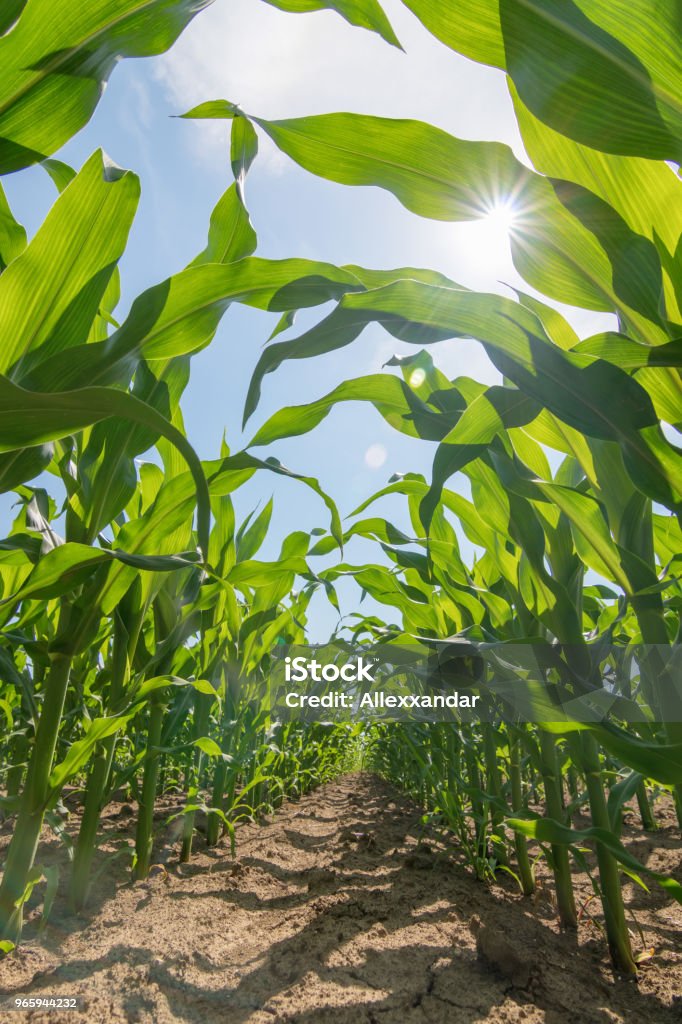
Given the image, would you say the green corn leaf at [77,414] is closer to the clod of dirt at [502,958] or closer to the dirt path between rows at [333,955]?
the dirt path between rows at [333,955]

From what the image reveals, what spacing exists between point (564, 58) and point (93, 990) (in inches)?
46.8

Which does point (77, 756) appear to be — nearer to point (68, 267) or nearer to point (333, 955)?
point (333, 955)

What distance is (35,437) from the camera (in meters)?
0.59

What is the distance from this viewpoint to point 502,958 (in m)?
0.85

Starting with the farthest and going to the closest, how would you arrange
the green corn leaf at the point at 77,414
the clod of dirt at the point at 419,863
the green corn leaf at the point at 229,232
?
the clod of dirt at the point at 419,863 < the green corn leaf at the point at 229,232 < the green corn leaf at the point at 77,414

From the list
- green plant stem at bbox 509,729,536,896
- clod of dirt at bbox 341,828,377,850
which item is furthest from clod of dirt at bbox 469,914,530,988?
clod of dirt at bbox 341,828,377,850

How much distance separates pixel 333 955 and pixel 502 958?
0.87 ft

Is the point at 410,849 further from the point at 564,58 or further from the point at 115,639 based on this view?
the point at 564,58

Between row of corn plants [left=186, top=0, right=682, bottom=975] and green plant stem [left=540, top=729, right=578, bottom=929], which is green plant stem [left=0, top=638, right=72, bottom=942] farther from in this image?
green plant stem [left=540, top=729, right=578, bottom=929]

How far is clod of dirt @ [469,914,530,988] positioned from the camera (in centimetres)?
83

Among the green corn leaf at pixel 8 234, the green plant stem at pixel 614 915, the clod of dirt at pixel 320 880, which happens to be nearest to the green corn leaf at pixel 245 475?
the green corn leaf at pixel 8 234

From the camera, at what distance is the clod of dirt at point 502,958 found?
83 cm

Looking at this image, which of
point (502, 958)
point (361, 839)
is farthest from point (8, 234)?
point (361, 839)

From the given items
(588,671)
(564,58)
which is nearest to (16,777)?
(588,671)
